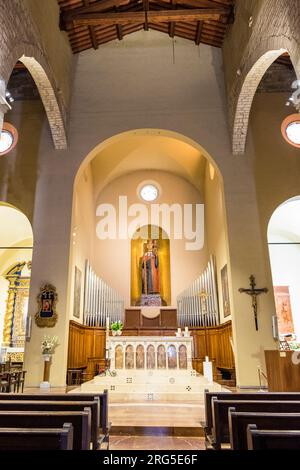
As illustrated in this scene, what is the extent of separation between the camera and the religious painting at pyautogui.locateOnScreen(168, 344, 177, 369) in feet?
27.7

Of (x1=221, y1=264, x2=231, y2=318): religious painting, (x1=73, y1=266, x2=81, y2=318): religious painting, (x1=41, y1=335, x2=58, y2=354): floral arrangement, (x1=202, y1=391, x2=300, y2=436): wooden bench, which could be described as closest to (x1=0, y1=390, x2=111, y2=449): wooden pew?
(x1=202, y1=391, x2=300, y2=436): wooden bench

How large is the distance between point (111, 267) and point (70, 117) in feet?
19.4

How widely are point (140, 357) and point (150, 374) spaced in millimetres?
525

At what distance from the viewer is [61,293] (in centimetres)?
823

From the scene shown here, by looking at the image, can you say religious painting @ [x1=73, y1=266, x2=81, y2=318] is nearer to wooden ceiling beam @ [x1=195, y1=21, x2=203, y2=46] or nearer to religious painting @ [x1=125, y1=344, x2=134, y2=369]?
religious painting @ [x1=125, y1=344, x2=134, y2=369]

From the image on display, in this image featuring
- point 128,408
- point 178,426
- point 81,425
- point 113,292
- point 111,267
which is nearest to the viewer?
point 81,425

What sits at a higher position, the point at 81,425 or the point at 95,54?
the point at 95,54

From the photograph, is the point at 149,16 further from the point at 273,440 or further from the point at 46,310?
the point at 273,440

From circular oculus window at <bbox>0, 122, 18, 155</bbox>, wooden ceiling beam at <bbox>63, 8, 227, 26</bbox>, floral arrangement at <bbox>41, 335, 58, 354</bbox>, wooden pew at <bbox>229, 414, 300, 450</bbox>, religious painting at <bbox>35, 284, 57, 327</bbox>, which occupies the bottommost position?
wooden pew at <bbox>229, 414, 300, 450</bbox>

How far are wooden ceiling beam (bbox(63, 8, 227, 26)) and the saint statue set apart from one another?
7337 millimetres

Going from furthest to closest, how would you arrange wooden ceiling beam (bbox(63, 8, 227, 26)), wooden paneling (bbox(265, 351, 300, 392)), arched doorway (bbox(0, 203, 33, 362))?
arched doorway (bbox(0, 203, 33, 362))
wooden ceiling beam (bbox(63, 8, 227, 26))
wooden paneling (bbox(265, 351, 300, 392))
